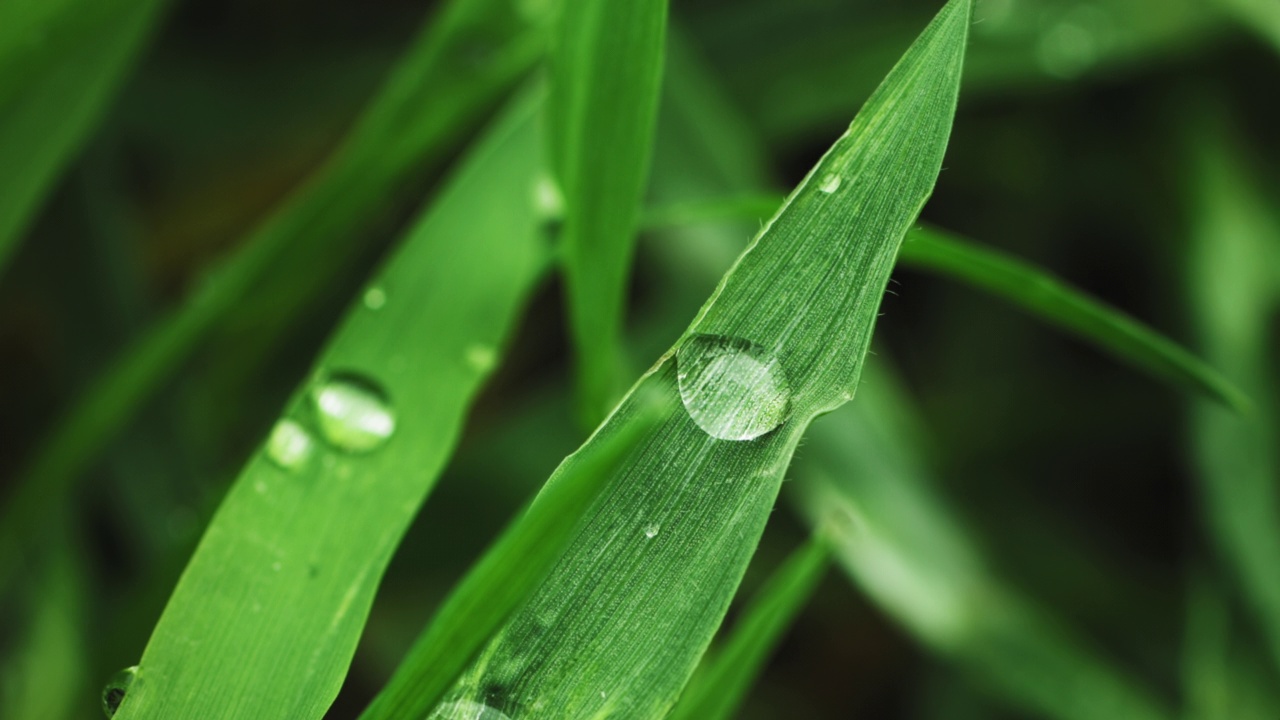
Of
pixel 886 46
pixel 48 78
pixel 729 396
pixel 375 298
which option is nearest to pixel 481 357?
pixel 375 298

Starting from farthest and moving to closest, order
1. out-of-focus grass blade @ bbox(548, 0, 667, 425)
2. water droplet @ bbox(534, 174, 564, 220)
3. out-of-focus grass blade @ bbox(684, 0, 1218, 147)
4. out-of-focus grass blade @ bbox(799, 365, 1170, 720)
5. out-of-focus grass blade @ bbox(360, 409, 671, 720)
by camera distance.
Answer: out-of-focus grass blade @ bbox(684, 0, 1218, 147) < out-of-focus grass blade @ bbox(799, 365, 1170, 720) < water droplet @ bbox(534, 174, 564, 220) < out-of-focus grass blade @ bbox(548, 0, 667, 425) < out-of-focus grass blade @ bbox(360, 409, 671, 720)

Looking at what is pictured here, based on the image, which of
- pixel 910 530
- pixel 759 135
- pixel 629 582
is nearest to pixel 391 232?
pixel 759 135

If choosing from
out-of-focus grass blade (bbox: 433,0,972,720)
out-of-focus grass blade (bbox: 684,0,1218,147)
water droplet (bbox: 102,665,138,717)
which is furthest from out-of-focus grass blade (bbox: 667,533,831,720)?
out-of-focus grass blade (bbox: 684,0,1218,147)

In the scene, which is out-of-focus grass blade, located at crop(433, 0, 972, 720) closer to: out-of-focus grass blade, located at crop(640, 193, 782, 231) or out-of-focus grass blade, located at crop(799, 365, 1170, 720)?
out-of-focus grass blade, located at crop(640, 193, 782, 231)

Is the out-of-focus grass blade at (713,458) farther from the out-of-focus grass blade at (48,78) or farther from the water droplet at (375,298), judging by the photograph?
the out-of-focus grass blade at (48,78)

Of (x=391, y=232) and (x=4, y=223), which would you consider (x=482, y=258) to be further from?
(x=391, y=232)

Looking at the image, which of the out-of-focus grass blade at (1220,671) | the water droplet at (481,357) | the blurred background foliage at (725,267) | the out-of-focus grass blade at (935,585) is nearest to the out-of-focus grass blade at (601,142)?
the water droplet at (481,357)
